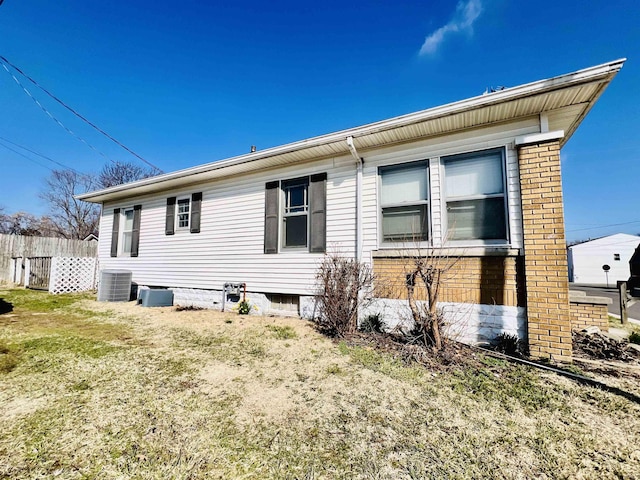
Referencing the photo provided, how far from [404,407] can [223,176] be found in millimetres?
6319

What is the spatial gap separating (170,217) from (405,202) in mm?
6612

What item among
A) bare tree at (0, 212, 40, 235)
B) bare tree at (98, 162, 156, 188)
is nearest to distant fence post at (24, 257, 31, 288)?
bare tree at (98, 162, 156, 188)

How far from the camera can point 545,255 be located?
3.62 metres

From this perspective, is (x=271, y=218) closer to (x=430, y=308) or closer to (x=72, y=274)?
(x=430, y=308)

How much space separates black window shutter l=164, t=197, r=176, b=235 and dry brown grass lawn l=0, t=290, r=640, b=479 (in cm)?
421

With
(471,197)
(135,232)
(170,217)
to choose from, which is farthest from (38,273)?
(471,197)

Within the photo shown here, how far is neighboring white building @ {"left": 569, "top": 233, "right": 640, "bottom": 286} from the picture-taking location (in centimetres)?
2828

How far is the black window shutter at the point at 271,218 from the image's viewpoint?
6.10 m

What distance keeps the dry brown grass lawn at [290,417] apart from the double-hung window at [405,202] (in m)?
2.13

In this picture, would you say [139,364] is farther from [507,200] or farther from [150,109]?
[150,109]

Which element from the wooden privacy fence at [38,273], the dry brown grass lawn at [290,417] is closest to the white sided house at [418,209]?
the dry brown grass lawn at [290,417]

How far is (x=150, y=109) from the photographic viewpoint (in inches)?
489

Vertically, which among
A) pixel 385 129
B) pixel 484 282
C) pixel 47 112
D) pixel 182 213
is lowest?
pixel 484 282

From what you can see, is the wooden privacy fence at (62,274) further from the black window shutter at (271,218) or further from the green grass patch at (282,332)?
the green grass patch at (282,332)
